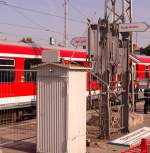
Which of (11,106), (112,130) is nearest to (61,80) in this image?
(112,130)

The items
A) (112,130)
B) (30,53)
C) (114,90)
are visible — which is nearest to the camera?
(112,130)

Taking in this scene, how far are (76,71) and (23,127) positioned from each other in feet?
16.1

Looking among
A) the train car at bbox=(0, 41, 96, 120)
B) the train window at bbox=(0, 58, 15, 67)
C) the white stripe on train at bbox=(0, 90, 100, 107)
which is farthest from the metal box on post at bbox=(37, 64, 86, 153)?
the train window at bbox=(0, 58, 15, 67)

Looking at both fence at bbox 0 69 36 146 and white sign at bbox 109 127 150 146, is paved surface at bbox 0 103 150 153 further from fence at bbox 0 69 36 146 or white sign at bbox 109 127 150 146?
fence at bbox 0 69 36 146

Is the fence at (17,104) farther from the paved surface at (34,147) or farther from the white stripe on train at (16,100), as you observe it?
the paved surface at (34,147)

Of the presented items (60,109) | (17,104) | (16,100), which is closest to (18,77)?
(16,100)

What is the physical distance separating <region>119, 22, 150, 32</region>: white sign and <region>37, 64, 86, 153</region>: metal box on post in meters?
2.84

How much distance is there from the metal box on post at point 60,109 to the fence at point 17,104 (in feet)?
8.87

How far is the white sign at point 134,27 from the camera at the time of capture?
38.7ft

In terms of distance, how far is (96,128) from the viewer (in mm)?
13617

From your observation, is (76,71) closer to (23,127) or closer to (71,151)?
(71,151)

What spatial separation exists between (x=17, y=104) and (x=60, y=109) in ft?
22.2

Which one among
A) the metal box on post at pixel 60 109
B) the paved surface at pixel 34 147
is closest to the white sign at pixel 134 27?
the metal box on post at pixel 60 109

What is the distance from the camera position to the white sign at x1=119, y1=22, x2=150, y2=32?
38.7ft
